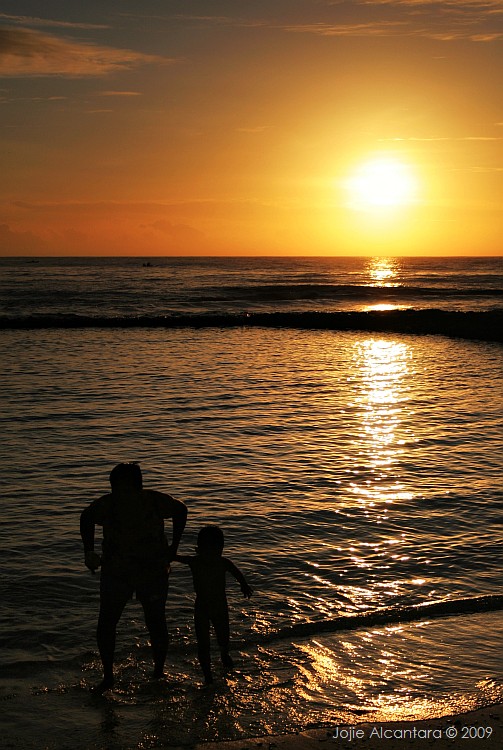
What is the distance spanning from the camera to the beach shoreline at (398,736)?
5273mm

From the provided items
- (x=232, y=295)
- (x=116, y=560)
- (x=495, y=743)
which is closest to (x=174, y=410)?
(x=116, y=560)

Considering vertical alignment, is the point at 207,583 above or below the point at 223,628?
above

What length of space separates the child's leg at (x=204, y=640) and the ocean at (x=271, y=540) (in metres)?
0.13

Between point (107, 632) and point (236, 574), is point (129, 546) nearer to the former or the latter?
point (107, 632)

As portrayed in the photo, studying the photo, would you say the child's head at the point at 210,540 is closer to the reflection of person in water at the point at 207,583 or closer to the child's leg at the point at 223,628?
the reflection of person in water at the point at 207,583

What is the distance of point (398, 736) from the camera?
17.7ft

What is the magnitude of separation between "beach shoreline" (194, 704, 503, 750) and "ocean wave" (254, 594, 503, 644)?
1.83 meters

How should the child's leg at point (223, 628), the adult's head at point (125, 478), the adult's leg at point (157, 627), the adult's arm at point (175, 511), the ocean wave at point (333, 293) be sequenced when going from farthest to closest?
the ocean wave at point (333, 293) < the child's leg at point (223, 628) < the adult's leg at point (157, 627) < the adult's arm at point (175, 511) < the adult's head at point (125, 478)

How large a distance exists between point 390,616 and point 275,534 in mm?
2630

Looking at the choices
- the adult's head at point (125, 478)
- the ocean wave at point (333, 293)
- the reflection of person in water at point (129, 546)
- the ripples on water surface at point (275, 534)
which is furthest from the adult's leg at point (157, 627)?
the ocean wave at point (333, 293)

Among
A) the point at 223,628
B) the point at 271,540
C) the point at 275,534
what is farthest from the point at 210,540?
the point at 275,534

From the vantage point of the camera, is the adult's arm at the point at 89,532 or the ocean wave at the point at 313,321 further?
the ocean wave at the point at 313,321

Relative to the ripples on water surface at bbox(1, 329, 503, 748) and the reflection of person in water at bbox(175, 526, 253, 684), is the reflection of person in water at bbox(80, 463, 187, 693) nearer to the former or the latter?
the reflection of person in water at bbox(175, 526, 253, 684)

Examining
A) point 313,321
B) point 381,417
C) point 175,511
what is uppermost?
point 313,321
